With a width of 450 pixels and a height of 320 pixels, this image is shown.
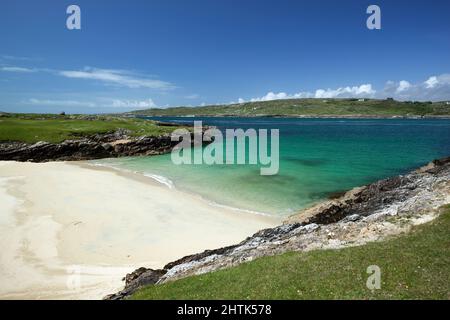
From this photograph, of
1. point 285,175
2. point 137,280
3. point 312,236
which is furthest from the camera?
point 285,175

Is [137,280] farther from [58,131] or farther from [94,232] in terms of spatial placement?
[58,131]

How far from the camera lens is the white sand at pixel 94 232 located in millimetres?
20781

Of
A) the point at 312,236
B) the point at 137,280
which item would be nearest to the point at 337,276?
the point at 312,236

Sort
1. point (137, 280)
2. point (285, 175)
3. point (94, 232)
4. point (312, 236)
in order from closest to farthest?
point (137, 280)
point (312, 236)
point (94, 232)
point (285, 175)

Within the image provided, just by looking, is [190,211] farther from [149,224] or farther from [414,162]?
[414,162]

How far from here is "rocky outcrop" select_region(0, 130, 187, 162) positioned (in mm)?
65750

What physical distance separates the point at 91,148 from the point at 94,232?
165 ft

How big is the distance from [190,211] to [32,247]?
15076 millimetres

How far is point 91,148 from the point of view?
73.2m

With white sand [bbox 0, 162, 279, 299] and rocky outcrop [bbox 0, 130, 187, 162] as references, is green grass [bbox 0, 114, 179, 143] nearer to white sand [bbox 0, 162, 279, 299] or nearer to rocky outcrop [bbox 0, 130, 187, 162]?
rocky outcrop [bbox 0, 130, 187, 162]

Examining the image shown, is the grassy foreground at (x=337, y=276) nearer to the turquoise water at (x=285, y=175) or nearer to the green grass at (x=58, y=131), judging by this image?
the turquoise water at (x=285, y=175)

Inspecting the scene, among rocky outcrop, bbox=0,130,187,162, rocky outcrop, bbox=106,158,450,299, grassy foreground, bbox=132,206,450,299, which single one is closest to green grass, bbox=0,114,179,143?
rocky outcrop, bbox=0,130,187,162
